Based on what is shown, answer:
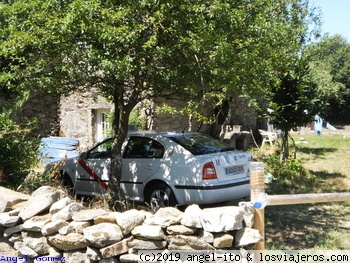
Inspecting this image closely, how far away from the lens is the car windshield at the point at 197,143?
8038 mm

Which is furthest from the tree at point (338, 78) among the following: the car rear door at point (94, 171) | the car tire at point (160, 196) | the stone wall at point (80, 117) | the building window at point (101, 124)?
the car tire at point (160, 196)

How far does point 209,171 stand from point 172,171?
Answer: 711 mm

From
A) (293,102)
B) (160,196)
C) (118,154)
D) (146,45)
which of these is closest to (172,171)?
(160,196)

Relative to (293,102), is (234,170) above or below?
below

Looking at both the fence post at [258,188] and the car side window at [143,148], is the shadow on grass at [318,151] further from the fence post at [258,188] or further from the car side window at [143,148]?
the fence post at [258,188]

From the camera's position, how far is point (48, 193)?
554 centimetres

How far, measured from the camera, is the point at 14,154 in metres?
7.59

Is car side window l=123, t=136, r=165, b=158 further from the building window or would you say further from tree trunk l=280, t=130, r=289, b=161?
the building window

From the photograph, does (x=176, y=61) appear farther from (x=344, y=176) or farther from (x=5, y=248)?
(x=344, y=176)

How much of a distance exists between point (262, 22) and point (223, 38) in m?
0.85

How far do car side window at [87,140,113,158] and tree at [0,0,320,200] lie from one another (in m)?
1.95

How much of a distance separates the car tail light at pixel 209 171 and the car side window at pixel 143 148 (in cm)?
104

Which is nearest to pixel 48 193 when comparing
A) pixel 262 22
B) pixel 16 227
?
pixel 16 227

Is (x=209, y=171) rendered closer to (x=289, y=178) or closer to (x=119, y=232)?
(x=119, y=232)
